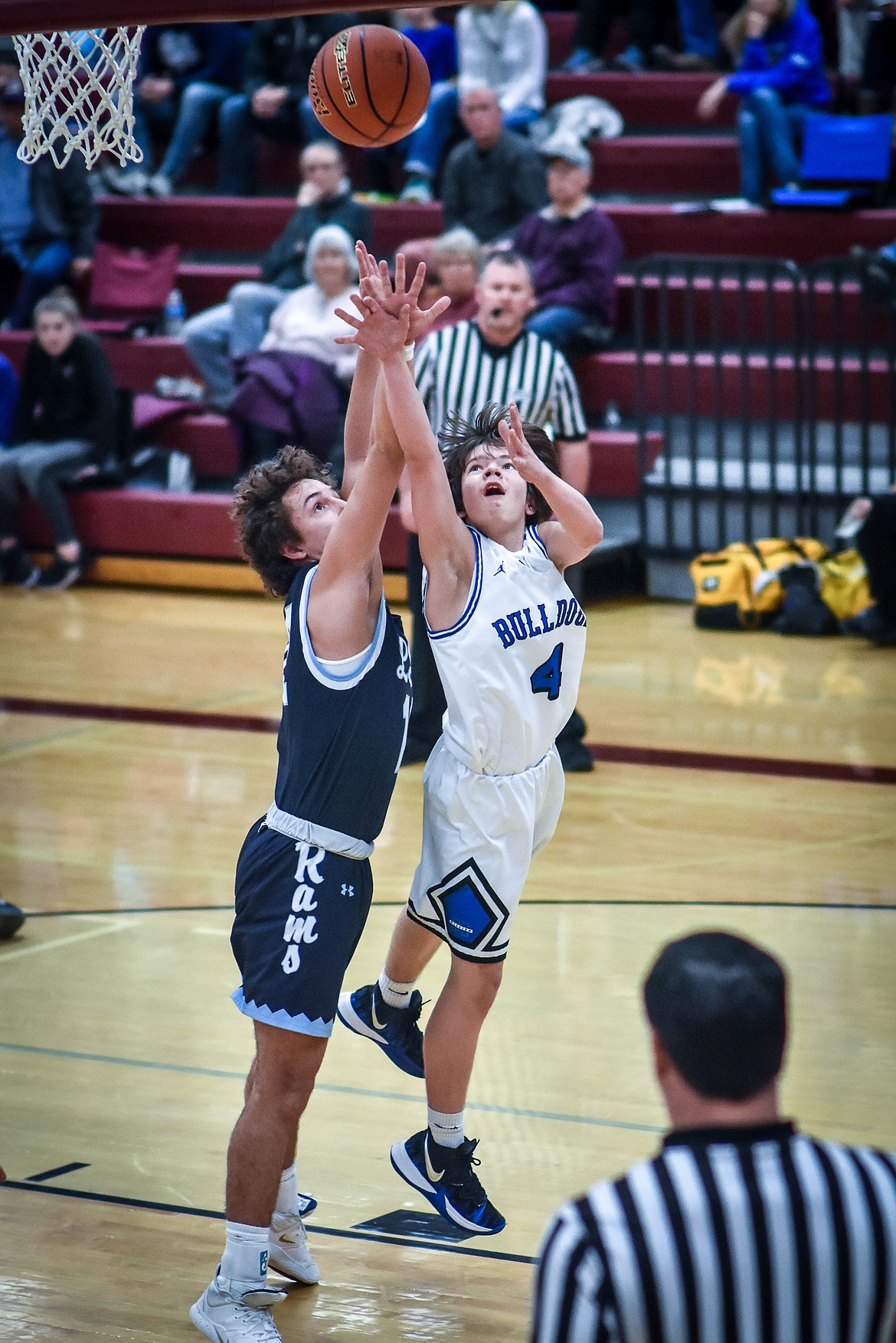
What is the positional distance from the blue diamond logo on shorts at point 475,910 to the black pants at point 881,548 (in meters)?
6.14

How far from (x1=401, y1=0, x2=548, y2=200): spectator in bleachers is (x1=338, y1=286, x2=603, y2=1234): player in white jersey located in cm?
948

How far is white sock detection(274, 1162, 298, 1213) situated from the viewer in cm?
348

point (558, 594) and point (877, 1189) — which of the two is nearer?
point (877, 1189)

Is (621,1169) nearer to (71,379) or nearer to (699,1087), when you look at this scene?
(699,1087)

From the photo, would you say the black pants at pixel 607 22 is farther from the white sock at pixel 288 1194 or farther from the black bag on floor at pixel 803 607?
the white sock at pixel 288 1194

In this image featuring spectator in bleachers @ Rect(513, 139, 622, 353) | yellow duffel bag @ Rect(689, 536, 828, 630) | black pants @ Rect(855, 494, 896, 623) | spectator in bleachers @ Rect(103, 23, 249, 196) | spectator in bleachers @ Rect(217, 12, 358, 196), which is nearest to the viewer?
black pants @ Rect(855, 494, 896, 623)

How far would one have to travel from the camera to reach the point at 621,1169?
3.89 m

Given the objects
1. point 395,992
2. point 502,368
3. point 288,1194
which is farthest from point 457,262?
point 288,1194

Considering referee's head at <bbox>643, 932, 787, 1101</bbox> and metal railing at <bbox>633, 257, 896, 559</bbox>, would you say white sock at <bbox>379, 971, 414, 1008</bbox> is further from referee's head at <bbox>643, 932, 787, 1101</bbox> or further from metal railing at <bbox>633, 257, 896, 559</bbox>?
metal railing at <bbox>633, 257, 896, 559</bbox>

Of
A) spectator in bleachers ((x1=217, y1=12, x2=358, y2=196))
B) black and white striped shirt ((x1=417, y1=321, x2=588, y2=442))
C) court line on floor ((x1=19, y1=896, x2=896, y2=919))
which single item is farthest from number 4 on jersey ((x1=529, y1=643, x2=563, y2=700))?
spectator in bleachers ((x1=217, y1=12, x2=358, y2=196))

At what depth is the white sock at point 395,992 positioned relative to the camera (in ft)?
12.6

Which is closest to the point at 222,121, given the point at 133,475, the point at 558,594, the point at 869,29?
the point at 133,475

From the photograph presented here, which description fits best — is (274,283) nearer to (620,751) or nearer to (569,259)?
(569,259)

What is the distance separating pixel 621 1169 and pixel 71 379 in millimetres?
8510
